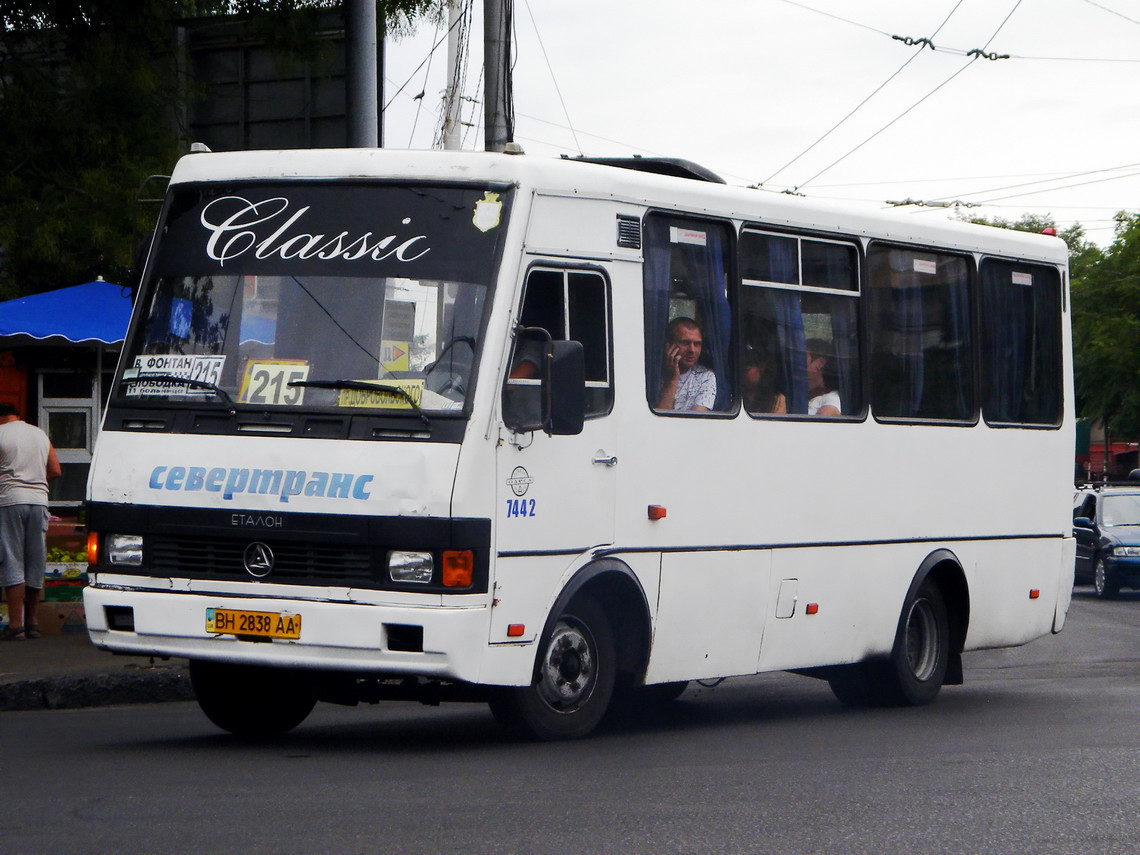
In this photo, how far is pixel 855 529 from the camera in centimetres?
1086

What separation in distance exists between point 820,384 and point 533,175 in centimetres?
271

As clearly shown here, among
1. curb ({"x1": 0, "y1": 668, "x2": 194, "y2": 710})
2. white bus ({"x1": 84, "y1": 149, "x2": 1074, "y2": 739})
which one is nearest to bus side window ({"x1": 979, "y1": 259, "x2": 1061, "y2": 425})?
white bus ({"x1": 84, "y1": 149, "x2": 1074, "y2": 739})

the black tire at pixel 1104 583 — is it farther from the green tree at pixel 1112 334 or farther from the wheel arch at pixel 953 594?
the green tree at pixel 1112 334

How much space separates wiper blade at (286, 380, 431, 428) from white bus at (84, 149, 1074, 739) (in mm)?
10

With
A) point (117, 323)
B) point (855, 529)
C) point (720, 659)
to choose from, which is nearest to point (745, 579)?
point (720, 659)

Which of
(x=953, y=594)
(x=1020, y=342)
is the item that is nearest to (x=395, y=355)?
(x=953, y=594)

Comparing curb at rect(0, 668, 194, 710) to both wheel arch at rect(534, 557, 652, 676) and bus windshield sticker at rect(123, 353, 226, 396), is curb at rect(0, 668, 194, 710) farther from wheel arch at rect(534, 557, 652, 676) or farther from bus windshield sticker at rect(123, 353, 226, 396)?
wheel arch at rect(534, 557, 652, 676)

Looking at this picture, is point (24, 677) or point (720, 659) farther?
point (24, 677)

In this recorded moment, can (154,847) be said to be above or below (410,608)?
below

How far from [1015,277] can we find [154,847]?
8125mm

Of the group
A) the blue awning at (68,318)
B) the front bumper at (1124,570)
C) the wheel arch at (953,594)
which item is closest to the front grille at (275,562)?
the wheel arch at (953,594)

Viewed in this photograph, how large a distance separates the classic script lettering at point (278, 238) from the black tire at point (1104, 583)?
19429 millimetres

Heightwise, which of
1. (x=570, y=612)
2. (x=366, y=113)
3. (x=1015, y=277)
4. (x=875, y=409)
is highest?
(x=366, y=113)

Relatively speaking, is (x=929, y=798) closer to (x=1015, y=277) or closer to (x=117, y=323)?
(x=1015, y=277)
